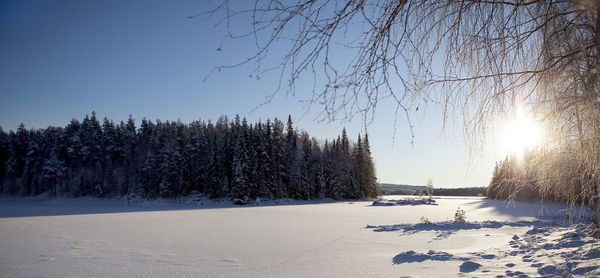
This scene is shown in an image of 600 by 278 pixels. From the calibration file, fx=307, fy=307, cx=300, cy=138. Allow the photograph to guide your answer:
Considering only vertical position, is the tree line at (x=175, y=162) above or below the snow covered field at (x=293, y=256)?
above

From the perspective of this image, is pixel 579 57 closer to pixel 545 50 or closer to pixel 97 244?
pixel 545 50

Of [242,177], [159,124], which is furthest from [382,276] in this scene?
[159,124]

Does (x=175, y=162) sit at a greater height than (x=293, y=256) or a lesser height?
greater

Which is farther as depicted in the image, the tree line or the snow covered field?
the tree line

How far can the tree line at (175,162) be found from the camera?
40.3 metres

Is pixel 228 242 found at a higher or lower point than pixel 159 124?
lower

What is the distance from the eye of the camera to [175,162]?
4044cm

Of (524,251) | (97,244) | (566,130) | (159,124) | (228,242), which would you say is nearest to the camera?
(566,130)

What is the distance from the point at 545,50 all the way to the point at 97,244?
8.87 metres

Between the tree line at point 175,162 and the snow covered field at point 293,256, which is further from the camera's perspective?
the tree line at point 175,162

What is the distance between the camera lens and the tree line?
132 feet

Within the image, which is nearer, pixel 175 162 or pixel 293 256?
pixel 293 256

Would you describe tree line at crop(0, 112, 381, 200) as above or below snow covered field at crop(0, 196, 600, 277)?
above

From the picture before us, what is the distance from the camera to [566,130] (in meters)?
2.26
